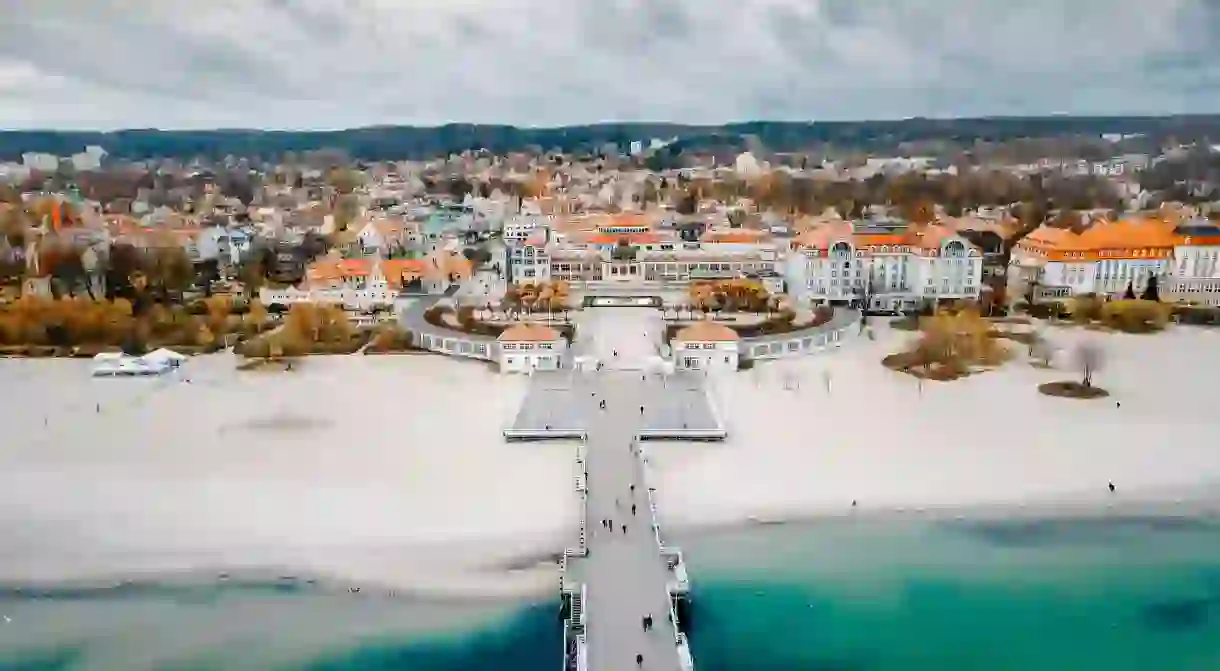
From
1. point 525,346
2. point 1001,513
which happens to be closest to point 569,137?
point 525,346

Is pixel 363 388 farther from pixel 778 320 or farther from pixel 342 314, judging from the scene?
pixel 778 320

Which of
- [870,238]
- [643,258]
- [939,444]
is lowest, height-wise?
[939,444]

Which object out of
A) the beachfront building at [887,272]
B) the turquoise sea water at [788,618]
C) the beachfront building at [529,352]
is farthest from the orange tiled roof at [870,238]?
the turquoise sea water at [788,618]

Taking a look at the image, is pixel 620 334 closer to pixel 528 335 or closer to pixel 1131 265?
pixel 528 335

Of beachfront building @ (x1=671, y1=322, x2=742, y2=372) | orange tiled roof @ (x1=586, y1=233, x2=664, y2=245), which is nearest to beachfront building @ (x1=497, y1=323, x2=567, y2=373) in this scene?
beachfront building @ (x1=671, y1=322, x2=742, y2=372)

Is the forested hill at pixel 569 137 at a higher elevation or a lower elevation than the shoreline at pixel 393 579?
higher

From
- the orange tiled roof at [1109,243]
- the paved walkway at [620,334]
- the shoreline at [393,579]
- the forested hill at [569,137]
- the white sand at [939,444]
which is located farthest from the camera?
the forested hill at [569,137]

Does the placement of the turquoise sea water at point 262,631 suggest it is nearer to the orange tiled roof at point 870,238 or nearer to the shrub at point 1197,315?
the orange tiled roof at point 870,238

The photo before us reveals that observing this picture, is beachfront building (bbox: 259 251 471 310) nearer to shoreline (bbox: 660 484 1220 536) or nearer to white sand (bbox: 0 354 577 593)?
white sand (bbox: 0 354 577 593)
